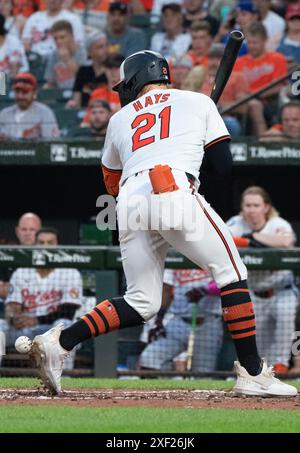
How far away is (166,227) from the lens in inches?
208

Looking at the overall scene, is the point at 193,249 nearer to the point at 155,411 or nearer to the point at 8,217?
the point at 155,411

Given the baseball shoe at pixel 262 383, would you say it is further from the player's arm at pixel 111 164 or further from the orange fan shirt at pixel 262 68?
the orange fan shirt at pixel 262 68

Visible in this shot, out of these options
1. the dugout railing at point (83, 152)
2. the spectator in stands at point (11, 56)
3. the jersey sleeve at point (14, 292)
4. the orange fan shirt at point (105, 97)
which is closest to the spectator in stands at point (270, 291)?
the dugout railing at point (83, 152)

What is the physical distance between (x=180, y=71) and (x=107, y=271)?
10.1ft

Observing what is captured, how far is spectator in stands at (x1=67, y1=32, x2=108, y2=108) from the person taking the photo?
11500mm

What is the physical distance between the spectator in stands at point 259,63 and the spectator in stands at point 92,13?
211 centimetres

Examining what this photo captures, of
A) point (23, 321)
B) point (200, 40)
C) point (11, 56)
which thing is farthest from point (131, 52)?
point (23, 321)

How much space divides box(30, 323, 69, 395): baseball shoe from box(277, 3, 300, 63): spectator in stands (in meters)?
6.58

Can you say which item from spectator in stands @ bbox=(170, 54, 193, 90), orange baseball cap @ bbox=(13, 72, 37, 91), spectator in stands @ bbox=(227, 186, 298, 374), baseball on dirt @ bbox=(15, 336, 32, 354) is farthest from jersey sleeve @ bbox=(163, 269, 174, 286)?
baseball on dirt @ bbox=(15, 336, 32, 354)

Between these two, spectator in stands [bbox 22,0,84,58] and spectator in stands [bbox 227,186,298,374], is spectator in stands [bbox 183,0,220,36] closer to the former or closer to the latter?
spectator in stands [bbox 22,0,84,58]

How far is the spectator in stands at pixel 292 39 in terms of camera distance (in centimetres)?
1133

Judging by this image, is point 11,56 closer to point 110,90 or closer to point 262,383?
point 110,90
